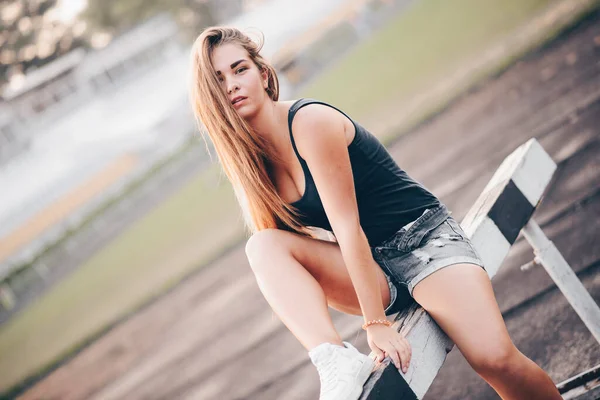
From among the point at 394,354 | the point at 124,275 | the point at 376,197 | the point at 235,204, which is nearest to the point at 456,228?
the point at 376,197

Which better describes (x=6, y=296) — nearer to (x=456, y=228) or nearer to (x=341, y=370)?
(x=456, y=228)

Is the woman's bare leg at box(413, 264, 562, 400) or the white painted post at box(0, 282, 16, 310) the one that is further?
the white painted post at box(0, 282, 16, 310)

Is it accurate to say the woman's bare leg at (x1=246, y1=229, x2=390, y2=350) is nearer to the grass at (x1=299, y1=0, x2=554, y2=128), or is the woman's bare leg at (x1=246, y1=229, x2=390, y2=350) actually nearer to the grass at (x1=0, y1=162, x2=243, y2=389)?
the grass at (x1=0, y1=162, x2=243, y2=389)

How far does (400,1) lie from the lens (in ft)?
59.1

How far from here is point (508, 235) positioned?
191cm

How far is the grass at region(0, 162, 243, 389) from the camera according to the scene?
8875 millimetres

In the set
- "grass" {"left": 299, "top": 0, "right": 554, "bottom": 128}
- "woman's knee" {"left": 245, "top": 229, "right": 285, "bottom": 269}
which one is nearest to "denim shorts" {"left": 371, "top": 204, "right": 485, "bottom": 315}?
"woman's knee" {"left": 245, "top": 229, "right": 285, "bottom": 269}

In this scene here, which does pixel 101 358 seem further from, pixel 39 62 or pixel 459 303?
pixel 39 62

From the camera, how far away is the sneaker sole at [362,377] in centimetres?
128

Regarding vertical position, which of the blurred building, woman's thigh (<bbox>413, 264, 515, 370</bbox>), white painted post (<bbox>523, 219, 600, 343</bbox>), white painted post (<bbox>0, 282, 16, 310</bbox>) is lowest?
white painted post (<bbox>523, 219, 600, 343</bbox>)

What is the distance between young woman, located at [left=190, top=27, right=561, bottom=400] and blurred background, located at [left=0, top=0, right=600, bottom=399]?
1.60 ft

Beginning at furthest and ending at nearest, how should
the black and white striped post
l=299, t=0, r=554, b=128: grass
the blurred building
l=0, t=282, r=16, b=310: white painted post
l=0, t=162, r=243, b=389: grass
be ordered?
1. the blurred building
2. l=0, t=282, r=16, b=310: white painted post
3. l=299, t=0, r=554, b=128: grass
4. l=0, t=162, r=243, b=389: grass
5. the black and white striped post

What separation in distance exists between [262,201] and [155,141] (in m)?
20.1

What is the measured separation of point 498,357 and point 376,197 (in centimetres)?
68
